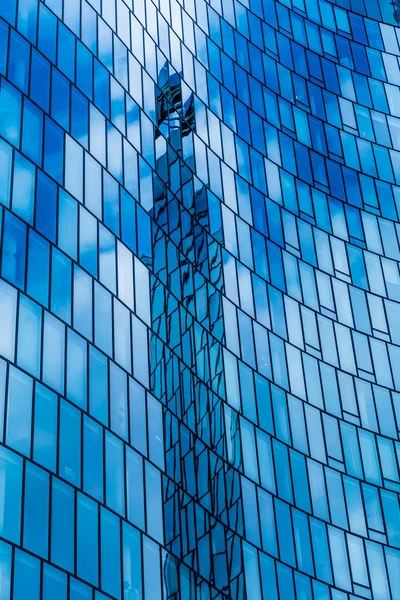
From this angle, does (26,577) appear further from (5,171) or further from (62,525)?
(5,171)

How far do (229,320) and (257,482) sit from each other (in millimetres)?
7537

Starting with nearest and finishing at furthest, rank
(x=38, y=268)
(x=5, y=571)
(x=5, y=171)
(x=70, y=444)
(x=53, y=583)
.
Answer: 1. (x=5, y=571)
2. (x=53, y=583)
3. (x=70, y=444)
4. (x=38, y=268)
5. (x=5, y=171)

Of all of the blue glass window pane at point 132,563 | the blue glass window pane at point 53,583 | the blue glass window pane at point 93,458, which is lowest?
the blue glass window pane at point 53,583

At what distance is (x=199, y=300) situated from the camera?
45.5 m

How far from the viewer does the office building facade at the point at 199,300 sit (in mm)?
31531

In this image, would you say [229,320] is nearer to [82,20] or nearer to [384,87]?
[82,20]

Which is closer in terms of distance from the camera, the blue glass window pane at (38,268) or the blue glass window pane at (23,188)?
the blue glass window pane at (38,268)

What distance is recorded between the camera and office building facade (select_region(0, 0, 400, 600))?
31.5 metres

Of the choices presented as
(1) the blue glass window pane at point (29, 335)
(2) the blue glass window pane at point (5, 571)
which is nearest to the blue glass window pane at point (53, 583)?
(2) the blue glass window pane at point (5, 571)

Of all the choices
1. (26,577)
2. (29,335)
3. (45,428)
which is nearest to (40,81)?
(29,335)

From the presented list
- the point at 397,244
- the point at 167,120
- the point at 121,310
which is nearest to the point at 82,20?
the point at 167,120

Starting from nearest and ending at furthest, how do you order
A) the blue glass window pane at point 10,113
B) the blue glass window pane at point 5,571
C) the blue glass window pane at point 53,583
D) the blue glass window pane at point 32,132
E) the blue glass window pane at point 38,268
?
the blue glass window pane at point 5,571
the blue glass window pane at point 53,583
the blue glass window pane at point 38,268
the blue glass window pane at point 10,113
the blue glass window pane at point 32,132

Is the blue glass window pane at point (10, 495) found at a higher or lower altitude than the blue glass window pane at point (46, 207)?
lower

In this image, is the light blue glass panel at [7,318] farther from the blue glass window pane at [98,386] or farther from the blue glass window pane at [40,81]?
the blue glass window pane at [40,81]
